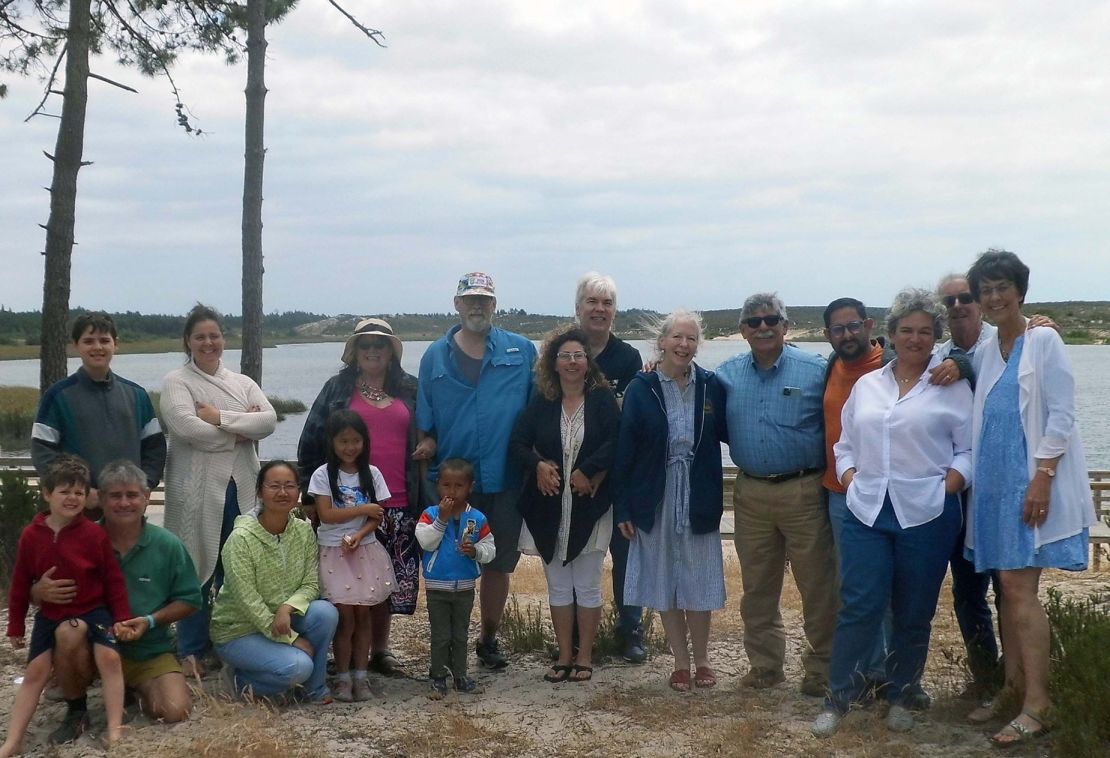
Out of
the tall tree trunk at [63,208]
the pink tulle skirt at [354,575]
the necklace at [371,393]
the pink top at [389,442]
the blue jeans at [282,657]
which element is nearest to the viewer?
the blue jeans at [282,657]

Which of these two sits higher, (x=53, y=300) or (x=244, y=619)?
(x=53, y=300)

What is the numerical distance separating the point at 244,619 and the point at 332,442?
0.92m

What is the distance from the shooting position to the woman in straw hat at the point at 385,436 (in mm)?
5289

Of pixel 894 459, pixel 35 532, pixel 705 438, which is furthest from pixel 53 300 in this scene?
pixel 894 459

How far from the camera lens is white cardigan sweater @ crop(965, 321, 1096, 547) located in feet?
13.1

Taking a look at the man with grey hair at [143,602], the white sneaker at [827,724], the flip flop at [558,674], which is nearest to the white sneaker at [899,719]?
the white sneaker at [827,724]

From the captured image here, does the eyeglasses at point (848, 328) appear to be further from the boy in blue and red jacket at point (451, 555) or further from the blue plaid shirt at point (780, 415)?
the boy in blue and red jacket at point (451, 555)

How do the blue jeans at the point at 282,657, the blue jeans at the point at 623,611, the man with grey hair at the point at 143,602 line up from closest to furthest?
the man with grey hair at the point at 143,602 < the blue jeans at the point at 282,657 < the blue jeans at the point at 623,611

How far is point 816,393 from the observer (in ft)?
16.0

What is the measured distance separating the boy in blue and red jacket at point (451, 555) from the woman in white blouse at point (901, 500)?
1742mm

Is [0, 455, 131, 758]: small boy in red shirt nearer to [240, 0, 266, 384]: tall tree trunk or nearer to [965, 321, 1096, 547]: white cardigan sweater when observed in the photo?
[965, 321, 1096, 547]: white cardigan sweater

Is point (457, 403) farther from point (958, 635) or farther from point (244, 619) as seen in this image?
point (958, 635)

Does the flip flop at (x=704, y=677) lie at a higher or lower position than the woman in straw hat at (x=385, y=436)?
lower

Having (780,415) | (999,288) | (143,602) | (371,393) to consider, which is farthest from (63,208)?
(999,288)
